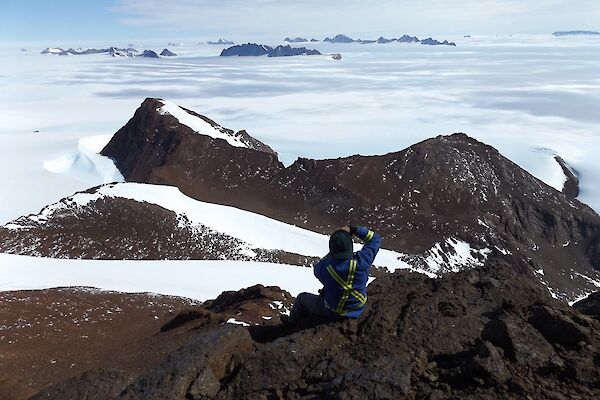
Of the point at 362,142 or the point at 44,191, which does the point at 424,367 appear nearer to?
the point at 44,191

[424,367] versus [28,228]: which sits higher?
[424,367]

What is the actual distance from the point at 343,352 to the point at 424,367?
48.0 inches

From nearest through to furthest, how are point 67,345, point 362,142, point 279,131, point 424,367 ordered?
point 424,367 < point 67,345 < point 362,142 < point 279,131

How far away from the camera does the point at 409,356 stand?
22.9ft

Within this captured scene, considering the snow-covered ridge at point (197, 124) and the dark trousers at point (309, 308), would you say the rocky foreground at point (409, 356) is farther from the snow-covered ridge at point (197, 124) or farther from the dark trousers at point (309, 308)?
the snow-covered ridge at point (197, 124)

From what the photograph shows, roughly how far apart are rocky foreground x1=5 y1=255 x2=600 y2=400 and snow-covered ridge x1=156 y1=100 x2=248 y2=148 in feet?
205

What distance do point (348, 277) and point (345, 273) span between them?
88 mm

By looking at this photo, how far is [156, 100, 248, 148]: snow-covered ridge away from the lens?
2750 inches

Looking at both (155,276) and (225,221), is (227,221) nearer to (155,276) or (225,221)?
(225,221)

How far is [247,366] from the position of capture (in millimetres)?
7270

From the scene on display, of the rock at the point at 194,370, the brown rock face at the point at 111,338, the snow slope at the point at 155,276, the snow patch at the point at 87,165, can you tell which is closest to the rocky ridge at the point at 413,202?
the snow slope at the point at 155,276

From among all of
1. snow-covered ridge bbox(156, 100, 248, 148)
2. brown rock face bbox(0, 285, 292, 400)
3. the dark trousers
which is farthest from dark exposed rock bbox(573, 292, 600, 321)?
snow-covered ridge bbox(156, 100, 248, 148)

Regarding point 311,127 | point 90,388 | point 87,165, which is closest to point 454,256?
point 90,388

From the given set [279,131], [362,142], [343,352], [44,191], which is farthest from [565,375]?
[279,131]
